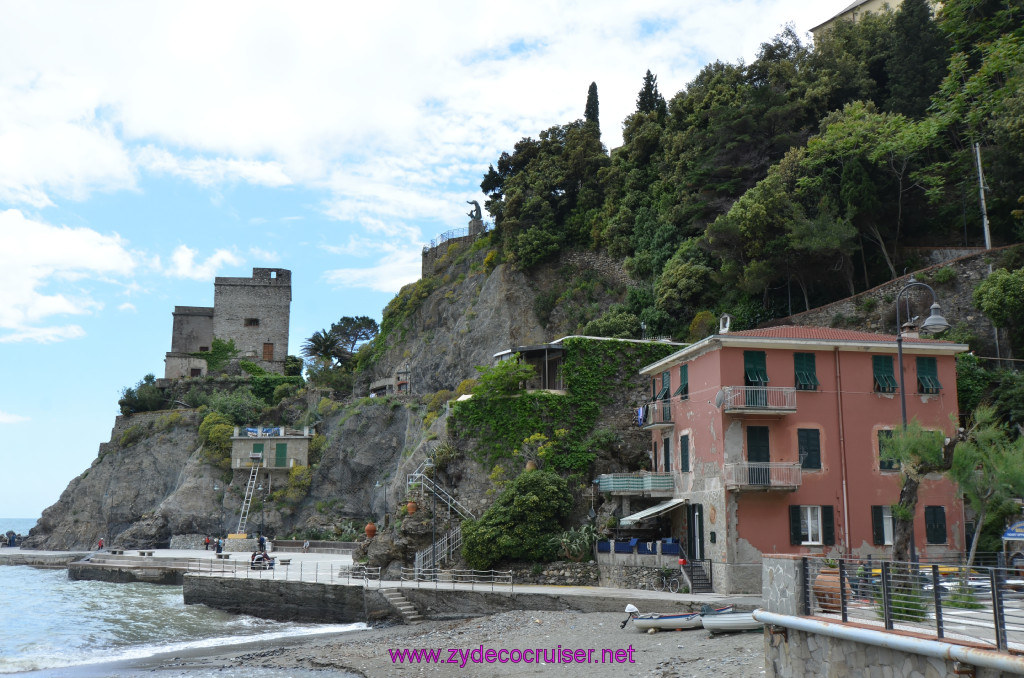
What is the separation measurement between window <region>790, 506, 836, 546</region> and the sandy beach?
6.52m

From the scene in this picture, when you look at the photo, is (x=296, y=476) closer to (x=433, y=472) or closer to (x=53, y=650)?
(x=433, y=472)

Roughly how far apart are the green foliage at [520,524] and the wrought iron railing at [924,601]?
58.6ft

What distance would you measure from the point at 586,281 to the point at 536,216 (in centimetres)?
556

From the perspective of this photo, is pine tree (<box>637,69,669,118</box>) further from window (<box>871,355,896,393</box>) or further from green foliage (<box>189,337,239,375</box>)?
green foliage (<box>189,337,239,375</box>)

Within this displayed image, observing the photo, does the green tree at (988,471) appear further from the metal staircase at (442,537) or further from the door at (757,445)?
the metal staircase at (442,537)

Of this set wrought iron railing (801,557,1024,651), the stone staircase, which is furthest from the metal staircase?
wrought iron railing (801,557,1024,651)

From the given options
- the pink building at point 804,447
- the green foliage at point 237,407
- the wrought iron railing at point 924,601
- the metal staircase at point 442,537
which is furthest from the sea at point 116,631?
the green foliage at point 237,407

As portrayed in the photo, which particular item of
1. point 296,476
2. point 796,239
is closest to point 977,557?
point 796,239

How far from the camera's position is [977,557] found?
2495 centimetres

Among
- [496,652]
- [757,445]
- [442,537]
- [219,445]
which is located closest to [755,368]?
[757,445]

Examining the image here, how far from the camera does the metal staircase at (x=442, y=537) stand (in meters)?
30.9

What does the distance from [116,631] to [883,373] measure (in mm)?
26644

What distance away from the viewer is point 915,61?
4166 centimetres

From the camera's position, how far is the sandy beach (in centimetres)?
1656
